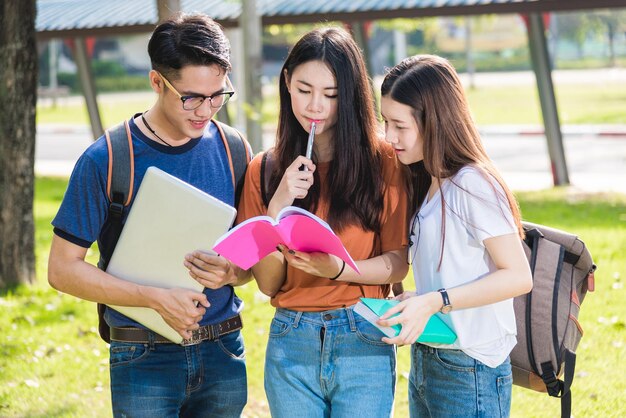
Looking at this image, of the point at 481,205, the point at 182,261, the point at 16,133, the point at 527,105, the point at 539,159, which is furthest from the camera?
the point at 527,105

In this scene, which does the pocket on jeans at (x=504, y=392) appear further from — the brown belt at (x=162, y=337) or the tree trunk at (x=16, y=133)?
the tree trunk at (x=16, y=133)

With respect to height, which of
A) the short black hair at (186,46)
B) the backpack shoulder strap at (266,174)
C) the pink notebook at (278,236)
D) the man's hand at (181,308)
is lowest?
the man's hand at (181,308)

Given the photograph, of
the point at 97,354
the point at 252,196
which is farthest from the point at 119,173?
the point at 97,354

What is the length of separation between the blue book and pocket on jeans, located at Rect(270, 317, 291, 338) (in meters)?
0.28

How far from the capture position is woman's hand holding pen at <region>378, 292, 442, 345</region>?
2428 millimetres

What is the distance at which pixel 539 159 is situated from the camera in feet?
49.4

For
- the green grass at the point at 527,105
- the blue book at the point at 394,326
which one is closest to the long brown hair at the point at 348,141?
the blue book at the point at 394,326

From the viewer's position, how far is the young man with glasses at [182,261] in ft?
8.87

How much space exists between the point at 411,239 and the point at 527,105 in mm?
14105

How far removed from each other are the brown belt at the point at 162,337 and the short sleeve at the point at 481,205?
0.81 meters

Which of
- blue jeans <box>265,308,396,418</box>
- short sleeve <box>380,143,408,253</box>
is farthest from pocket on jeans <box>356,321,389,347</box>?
short sleeve <box>380,143,408,253</box>

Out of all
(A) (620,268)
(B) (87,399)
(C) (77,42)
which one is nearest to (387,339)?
(B) (87,399)

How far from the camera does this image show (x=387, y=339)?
250 centimetres

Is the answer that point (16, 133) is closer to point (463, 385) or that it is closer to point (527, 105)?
point (463, 385)
